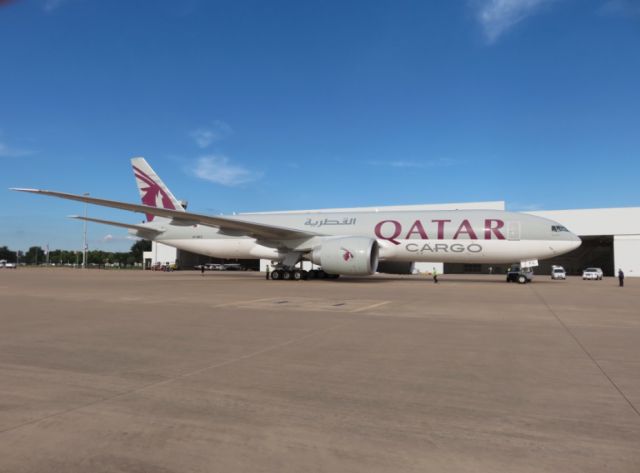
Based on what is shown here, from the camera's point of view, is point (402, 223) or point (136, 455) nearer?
point (136, 455)

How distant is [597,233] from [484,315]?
37.2 m

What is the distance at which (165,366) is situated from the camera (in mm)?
Result: 5184

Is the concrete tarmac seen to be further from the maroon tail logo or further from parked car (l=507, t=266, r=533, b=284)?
the maroon tail logo

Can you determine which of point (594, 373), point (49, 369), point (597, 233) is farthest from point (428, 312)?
point (597, 233)

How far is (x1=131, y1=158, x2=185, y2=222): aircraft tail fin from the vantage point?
28.3 m

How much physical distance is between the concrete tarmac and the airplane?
12.3m

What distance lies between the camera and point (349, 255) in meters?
20.5

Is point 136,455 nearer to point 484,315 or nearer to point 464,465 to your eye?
point 464,465

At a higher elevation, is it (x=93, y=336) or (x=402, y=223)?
(x=402, y=223)

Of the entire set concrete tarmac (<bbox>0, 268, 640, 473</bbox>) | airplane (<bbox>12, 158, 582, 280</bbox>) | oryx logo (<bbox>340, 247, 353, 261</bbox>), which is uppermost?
airplane (<bbox>12, 158, 582, 280</bbox>)

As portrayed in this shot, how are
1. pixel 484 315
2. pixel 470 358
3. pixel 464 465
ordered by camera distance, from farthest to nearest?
pixel 484 315 < pixel 470 358 < pixel 464 465

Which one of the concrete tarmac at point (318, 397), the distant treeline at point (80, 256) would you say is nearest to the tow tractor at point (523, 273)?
the concrete tarmac at point (318, 397)

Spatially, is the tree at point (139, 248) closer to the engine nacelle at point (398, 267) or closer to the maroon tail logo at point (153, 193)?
the maroon tail logo at point (153, 193)

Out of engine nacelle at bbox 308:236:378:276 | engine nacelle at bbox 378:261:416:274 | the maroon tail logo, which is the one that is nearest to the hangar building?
engine nacelle at bbox 378:261:416:274
